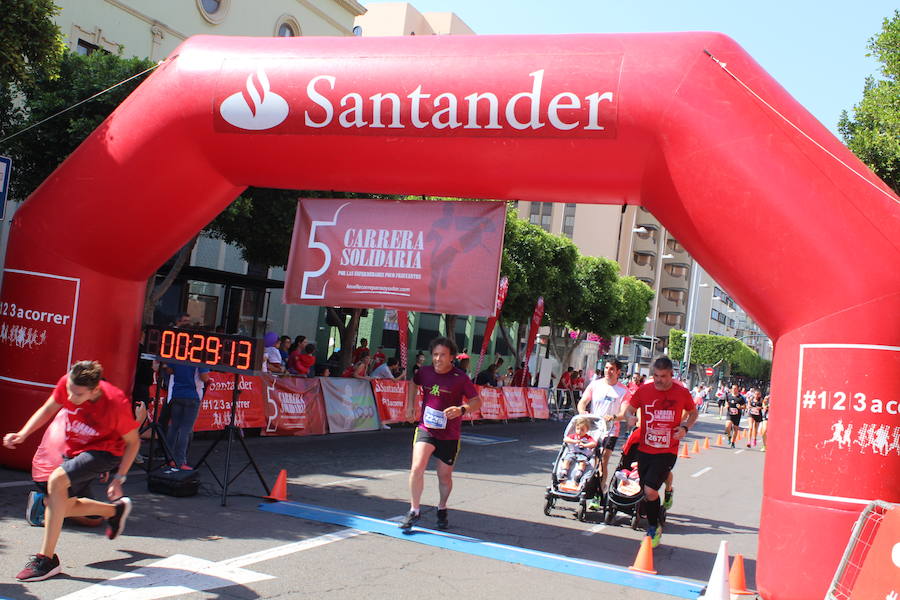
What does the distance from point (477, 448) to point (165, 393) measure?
669 centimetres

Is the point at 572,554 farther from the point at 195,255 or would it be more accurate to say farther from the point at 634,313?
the point at 634,313

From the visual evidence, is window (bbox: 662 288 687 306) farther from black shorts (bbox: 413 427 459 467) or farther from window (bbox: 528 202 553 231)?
black shorts (bbox: 413 427 459 467)

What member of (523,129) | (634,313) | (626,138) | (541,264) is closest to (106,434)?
→ (523,129)

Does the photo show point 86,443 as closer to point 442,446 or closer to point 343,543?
point 343,543

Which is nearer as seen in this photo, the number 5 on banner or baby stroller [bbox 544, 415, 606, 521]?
the number 5 on banner

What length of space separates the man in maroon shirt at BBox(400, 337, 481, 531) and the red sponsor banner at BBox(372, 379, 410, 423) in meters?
9.88

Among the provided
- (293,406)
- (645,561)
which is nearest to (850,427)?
(645,561)

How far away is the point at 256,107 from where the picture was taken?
790 centimetres

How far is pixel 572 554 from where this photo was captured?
306 inches

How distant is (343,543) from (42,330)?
13.1ft

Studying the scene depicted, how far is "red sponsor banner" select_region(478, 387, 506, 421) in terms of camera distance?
22591mm

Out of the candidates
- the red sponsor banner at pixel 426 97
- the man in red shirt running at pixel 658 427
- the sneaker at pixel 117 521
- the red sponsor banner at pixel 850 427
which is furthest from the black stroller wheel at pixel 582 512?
the sneaker at pixel 117 521

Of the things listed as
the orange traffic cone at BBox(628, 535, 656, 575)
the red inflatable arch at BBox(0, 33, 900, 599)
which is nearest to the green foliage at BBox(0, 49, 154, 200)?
the red inflatable arch at BBox(0, 33, 900, 599)

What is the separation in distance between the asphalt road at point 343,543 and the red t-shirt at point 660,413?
Answer: 3.35 feet
